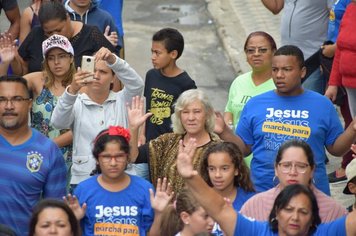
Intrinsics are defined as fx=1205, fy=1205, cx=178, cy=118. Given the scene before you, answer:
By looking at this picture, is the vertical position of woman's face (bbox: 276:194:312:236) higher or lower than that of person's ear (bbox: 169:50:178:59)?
lower

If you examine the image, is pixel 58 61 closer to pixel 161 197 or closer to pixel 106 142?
pixel 106 142

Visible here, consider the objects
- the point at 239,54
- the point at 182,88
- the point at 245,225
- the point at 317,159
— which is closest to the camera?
the point at 245,225

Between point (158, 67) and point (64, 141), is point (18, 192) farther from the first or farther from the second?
point (158, 67)

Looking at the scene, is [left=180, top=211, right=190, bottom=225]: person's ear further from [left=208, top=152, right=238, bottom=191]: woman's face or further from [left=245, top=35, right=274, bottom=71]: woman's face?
[left=245, top=35, right=274, bottom=71]: woman's face

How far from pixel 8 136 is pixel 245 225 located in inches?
85.2

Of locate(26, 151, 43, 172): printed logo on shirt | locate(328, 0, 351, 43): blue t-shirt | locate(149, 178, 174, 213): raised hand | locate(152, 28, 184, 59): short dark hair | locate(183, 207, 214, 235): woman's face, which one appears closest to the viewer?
locate(183, 207, 214, 235): woman's face

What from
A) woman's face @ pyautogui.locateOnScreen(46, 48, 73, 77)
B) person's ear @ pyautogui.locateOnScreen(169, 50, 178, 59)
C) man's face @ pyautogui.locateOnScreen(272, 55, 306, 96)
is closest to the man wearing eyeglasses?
woman's face @ pyautogui.locateOnScreen(46, 48, 73, 77)

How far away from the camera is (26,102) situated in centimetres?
890

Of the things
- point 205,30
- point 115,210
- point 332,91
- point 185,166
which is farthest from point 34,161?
point 205,30

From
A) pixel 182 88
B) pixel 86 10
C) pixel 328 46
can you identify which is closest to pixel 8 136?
pixel 182 88

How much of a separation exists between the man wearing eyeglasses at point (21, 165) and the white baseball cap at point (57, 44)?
99 centimetres

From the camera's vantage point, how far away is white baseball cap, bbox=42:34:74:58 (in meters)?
9.81

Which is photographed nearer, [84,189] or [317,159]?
[84,189]

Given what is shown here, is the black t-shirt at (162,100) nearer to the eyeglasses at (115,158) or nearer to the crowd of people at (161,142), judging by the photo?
the crowd of people at (161,142)
